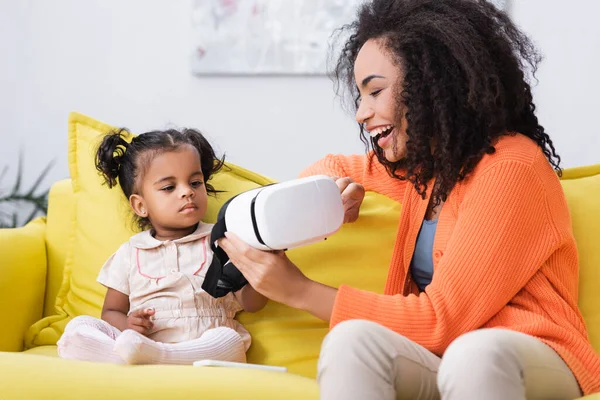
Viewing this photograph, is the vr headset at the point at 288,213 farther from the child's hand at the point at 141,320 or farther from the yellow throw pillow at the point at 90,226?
the yellow throw pillow at the point at 90,226

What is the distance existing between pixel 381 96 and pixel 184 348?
59 cm

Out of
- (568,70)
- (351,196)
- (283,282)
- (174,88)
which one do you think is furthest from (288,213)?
(174,88)

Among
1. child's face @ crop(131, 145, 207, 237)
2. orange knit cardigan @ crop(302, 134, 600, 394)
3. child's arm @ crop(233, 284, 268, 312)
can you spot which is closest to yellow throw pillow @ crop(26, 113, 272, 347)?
child's face @ crop(131, 145, 207, 237)

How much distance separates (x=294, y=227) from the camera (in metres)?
1.34

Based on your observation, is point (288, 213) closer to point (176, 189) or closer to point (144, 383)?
point (144, 383)

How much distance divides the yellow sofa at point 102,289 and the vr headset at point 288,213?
9.2 inches

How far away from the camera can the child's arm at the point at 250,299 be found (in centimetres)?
169

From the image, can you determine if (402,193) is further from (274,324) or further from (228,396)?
(228,396)

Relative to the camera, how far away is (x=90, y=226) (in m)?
1.89

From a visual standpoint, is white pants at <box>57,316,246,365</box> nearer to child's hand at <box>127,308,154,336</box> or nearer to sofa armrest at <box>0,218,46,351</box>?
child's hand at <box>127,308,154,336</box>

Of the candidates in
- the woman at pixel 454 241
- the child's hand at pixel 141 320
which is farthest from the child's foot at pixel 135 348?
the woman at pixel 454 241

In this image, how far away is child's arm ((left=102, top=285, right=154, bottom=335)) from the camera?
1.64m

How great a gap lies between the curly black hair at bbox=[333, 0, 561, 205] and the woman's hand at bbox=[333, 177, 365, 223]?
160 millimetres

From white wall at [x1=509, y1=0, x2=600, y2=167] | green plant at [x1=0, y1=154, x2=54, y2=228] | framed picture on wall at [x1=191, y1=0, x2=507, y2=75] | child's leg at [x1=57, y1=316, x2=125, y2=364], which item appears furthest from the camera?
green plant at [x1=0, y1=154, x2=54, y2=228]
